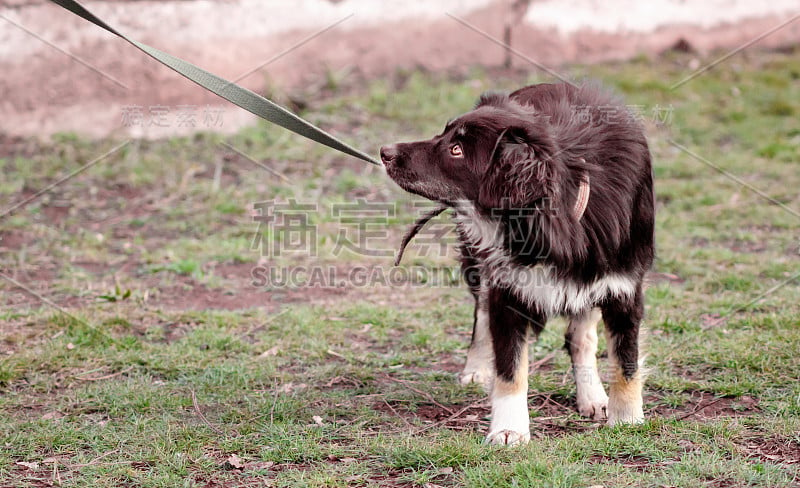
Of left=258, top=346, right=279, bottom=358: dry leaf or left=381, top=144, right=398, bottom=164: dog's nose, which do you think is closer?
left=381, top=144, right=398, bottom=164: dog's nose

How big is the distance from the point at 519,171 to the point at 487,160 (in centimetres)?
21

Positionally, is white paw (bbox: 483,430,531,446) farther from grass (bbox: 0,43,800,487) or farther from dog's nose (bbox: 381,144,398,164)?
dog's nose (bbox: 381,144,398,164)

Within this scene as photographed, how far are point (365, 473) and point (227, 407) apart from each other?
3.42 ft

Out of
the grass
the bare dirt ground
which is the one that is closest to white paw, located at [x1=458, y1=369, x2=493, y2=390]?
the grass

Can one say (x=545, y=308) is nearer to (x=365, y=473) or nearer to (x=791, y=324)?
(x=365, y=473)

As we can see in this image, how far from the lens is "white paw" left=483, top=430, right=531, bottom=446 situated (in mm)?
3721

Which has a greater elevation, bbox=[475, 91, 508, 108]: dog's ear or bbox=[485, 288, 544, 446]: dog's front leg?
bbox=[475, 91, 508, 108]: dog's ear

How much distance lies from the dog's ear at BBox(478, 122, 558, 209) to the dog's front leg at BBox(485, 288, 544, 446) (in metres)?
0.48

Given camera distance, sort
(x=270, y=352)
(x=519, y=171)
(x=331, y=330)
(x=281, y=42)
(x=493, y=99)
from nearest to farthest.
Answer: (x=519, y=171), (x=493, y=99), (x=270, y=352), (x=331, y=330), (x=281, y=42)

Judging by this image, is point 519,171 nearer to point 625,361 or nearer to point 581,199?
point 581,199

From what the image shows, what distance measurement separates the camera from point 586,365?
4.25 meters

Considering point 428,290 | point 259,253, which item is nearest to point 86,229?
point 259,253

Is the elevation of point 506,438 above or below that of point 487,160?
below

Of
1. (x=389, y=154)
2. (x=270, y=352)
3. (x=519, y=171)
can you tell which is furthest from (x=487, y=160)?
(x=270, y=352)
